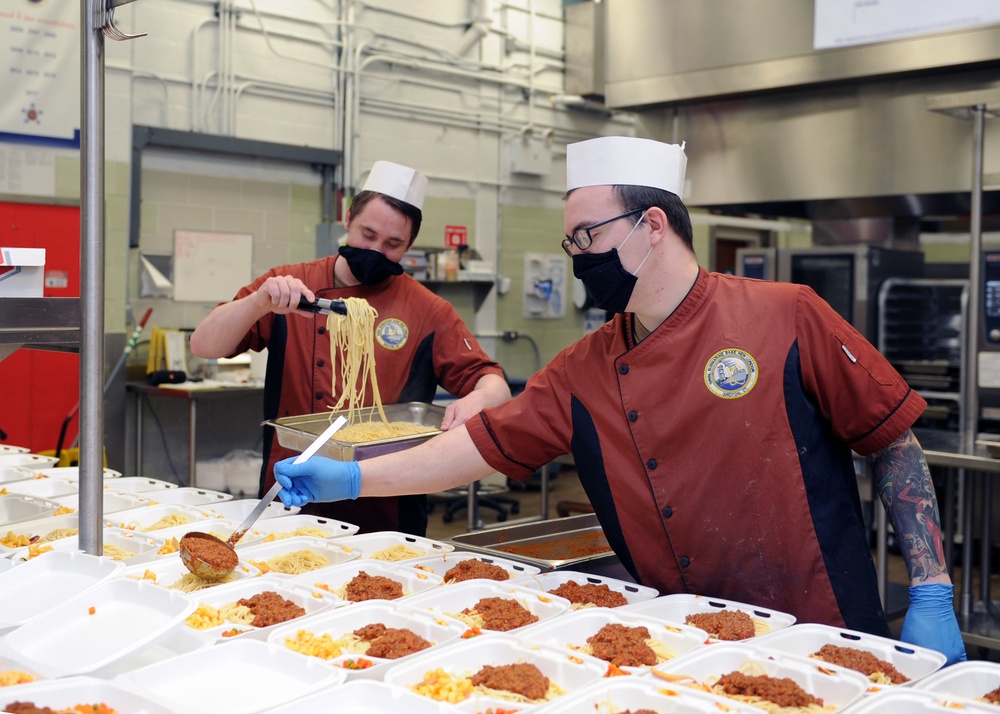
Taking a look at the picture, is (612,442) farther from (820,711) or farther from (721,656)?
(820,711)

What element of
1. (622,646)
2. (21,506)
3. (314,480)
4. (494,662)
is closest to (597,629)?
(622,646)

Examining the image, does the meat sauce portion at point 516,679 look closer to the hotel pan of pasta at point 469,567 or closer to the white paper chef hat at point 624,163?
the hotel pan of pasta at point 469,567

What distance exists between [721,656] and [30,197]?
4.37 m

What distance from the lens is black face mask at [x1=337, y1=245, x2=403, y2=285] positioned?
305 cm

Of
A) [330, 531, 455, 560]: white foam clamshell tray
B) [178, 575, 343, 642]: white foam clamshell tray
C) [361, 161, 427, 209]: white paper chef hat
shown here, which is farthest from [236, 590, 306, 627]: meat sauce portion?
[361, 161, 427, 209]: white paper chef hat

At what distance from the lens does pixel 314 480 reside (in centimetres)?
213

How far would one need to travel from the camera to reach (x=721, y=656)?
161cm

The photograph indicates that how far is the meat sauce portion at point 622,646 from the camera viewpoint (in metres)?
1.60

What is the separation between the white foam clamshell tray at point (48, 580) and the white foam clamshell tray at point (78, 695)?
1.46 ft

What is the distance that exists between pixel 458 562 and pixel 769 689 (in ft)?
2.86

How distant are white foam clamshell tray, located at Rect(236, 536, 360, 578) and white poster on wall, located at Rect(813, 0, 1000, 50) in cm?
300

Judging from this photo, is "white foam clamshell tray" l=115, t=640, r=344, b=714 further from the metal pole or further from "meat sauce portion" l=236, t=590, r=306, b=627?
the metal pole

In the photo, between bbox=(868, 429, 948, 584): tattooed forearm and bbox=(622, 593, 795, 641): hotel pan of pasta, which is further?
bbox=(868, 429, 948, 584): tattooed forearm

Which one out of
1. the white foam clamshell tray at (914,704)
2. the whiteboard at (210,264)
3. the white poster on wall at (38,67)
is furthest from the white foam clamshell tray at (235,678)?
the whiteboard at (210,264)
